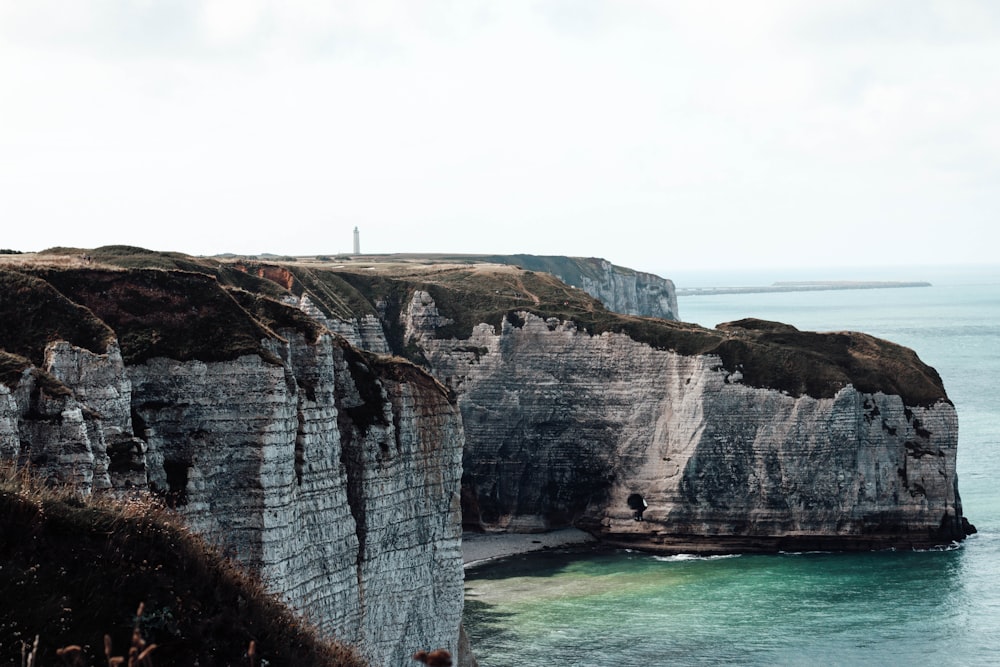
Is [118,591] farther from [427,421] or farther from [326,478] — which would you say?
[427,421]

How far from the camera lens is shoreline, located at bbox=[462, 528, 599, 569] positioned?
93000 millimetres

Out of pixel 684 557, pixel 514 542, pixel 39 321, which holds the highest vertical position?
pixel 39 321

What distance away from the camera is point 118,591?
19.6m

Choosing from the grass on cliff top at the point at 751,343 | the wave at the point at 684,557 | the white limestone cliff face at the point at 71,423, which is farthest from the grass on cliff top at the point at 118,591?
the grass on cliff top at the point at 751,343

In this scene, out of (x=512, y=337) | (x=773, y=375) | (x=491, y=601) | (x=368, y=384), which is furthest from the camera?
(x=512, y=337)

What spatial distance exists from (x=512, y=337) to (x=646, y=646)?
39759mm

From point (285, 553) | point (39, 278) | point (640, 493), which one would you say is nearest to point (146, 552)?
point (285, 553)

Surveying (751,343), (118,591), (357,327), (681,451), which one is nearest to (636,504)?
(681,451)

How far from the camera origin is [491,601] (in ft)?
259

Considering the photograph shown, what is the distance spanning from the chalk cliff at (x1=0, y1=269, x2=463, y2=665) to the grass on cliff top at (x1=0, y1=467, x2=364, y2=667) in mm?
12412

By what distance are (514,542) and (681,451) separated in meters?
14.3

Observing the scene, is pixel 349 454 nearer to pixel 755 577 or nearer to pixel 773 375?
pixel 755 577

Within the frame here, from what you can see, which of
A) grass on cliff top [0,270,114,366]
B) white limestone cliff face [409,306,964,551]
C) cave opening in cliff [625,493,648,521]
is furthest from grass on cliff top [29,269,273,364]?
cave opening in cliff [625,493,648,521]

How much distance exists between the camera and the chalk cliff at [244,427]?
36.4 metres
